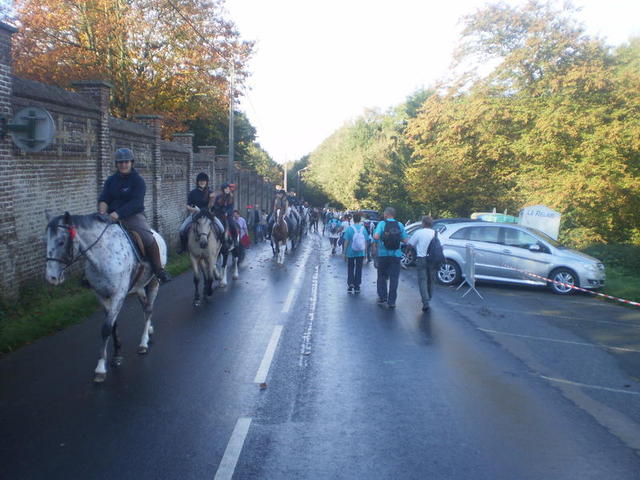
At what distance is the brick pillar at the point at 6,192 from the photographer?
9836 mm

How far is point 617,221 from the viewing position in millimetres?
24484

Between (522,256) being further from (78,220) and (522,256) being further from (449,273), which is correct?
(78,220)

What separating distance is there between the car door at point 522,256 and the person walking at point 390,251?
5.13 metres

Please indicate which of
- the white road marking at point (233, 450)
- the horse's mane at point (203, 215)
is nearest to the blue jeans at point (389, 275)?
the horse's mane at point (203, 215)

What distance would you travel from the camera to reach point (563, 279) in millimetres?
15312

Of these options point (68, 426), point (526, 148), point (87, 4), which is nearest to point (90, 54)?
point (87, 4)

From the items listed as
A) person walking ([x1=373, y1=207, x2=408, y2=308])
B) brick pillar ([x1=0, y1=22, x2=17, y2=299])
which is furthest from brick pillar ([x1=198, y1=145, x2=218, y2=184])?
brick pillar ([x1=0, y1=22, x2=17, y2=299])

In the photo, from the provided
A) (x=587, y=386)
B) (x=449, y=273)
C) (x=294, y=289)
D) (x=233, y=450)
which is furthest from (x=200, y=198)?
(x=587, y=386)

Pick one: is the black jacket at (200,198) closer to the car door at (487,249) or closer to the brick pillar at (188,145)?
the car door at (487,249)

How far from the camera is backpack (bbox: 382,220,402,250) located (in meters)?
11.8

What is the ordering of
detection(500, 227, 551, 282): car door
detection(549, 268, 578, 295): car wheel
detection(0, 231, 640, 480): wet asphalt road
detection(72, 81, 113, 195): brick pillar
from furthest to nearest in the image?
detection(500, 227, 551, 282): car door, detection(549, 268, 578, 295): car wheel, detection(72, 81, 113, 195): brick pillar, detection(0, 231, 640, 480): wet asphalt road

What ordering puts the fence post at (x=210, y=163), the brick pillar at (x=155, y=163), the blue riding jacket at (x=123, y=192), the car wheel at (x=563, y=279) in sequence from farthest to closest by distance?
1. the fence post at (x=210, y=163)
2. the brick pillar at (x=155, y=163)
3. the car wheel at (x=563, y=279)
4. the blue riding jacket at (x=123, y=192)

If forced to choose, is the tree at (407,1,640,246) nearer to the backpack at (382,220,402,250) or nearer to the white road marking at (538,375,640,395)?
the backpack at (382,220,402,250)

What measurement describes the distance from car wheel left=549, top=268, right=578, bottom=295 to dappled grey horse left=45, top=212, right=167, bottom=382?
11.6 m
